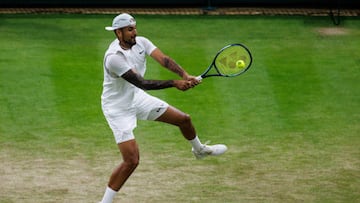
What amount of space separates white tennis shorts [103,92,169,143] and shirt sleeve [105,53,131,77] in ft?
1.69

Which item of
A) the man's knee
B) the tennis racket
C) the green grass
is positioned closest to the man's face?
the tennis racket

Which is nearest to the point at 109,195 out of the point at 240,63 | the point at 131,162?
the point at 131,162

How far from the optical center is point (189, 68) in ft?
49.9

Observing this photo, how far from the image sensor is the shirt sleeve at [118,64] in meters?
9.36

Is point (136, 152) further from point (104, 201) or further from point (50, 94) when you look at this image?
point (50, 94)

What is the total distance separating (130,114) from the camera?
32.3 feet

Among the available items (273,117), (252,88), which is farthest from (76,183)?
(252,88)

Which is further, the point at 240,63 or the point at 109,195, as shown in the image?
the point at 240,63

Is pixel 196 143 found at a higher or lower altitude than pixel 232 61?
lower

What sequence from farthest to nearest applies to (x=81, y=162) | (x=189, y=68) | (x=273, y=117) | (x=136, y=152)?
(x=189, y=68), (x=273, y=117), (x=81, y=162), (x=136, y=152)

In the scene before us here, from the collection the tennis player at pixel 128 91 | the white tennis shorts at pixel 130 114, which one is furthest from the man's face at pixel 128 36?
the white tennis shorts at pixel 130 114

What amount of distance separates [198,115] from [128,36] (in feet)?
12.0

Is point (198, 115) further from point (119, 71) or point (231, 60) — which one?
point (119, 71)

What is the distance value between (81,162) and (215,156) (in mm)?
1637
